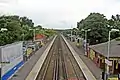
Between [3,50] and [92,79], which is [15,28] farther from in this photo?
[3,50]

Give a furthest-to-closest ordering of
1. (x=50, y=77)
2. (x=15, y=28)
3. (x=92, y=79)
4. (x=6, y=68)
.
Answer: (x=15, y=28), (x=50, y=77), (x=92, y=79), (x=6, y=68)

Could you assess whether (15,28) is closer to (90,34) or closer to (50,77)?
(90,34)

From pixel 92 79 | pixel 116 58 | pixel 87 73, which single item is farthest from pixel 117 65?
pixel 92 79

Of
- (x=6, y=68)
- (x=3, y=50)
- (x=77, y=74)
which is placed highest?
(x=3, y=50)

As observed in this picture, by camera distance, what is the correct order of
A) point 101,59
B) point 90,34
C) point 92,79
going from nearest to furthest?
1. point 92,79
2. point 101,59
3. point 90,34

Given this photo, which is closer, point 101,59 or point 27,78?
point 27,78

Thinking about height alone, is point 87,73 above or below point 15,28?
below

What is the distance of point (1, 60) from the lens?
24.1 meters

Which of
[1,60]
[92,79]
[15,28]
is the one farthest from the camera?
[15,28]

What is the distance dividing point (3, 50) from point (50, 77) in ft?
35.7

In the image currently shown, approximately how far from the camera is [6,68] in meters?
26.5

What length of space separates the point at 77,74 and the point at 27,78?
7.26 m

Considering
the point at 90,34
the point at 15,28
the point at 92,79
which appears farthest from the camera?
the point at 90,34

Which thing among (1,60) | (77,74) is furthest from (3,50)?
(77,74)
